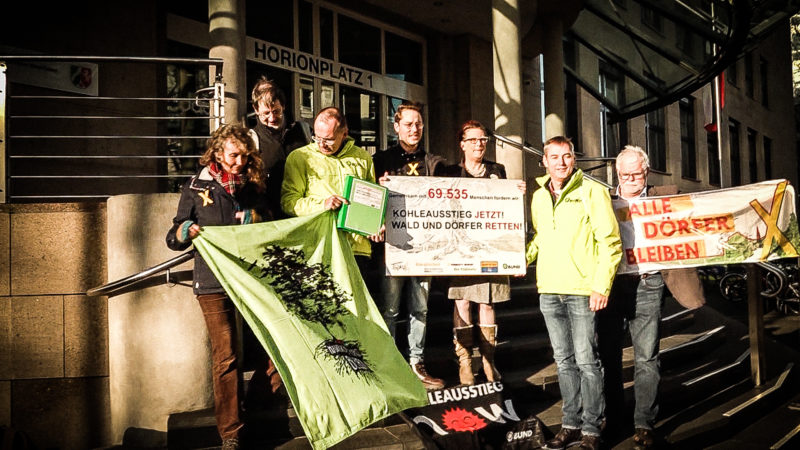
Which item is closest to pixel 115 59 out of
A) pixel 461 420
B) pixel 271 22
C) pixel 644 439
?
pixel 461 420

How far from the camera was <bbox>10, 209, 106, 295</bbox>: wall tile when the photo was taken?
5.04 metres

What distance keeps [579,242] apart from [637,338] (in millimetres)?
913

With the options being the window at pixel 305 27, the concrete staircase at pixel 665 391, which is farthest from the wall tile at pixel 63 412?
the window at pixel 305 27

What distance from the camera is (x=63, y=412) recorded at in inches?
197

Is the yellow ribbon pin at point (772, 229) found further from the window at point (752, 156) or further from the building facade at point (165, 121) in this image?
the window at point (752, 156)

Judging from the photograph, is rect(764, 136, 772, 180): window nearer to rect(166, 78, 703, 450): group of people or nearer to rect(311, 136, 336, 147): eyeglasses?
rect(166, 78, 703, 450): group of people

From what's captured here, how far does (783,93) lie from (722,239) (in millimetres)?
28251

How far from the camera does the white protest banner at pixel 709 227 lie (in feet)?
16.7

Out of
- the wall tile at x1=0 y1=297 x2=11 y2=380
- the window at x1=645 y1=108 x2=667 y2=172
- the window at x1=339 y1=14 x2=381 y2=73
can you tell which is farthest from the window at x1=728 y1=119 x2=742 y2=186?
the wall tile at x1=0 y1=297 x2=11 y2=380

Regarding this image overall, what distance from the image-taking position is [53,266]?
199 inches

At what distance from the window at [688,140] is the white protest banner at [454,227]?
1826cm

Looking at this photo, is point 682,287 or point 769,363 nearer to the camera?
point 682,287

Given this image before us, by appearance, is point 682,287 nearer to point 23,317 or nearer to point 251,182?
point 251,182

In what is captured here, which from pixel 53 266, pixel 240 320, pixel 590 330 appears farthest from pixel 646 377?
pixel 53 266
